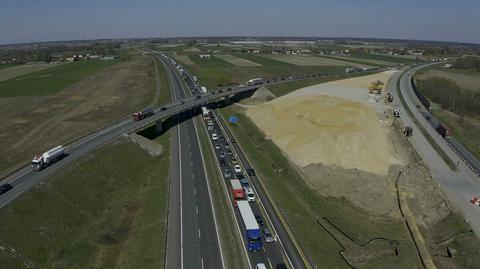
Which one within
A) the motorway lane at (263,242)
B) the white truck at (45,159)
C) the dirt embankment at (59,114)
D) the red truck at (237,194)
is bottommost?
the motorway lane at (263,242)

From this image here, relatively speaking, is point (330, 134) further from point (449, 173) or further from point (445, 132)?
point (445, 132)

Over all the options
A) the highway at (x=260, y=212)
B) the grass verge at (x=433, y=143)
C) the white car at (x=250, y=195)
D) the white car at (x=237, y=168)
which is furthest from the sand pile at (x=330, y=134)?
the white car at (x=250, y=195)

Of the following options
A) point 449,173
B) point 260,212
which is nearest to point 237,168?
point 260,212

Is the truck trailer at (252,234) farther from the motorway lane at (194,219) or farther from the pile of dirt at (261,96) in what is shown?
the pile of dirt at (261,96)

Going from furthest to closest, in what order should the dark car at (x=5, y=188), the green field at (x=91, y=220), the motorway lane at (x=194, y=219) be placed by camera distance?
the dark car at (x=5, y=188) → the green field at (x=91, y=220) → the motorway lane at (x=194, y=219)

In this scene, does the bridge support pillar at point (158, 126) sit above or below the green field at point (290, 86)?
below

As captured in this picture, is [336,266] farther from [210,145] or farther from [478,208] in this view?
[210,145]

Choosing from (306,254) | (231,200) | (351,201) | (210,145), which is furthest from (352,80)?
(306,254)

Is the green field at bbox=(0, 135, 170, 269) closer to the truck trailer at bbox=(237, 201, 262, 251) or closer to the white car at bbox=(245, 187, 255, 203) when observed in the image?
the truck trailer at bbox=(237, 201, 262, 251)

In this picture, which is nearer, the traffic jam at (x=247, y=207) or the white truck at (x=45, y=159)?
the traffic jam at (x=247, y=207)
